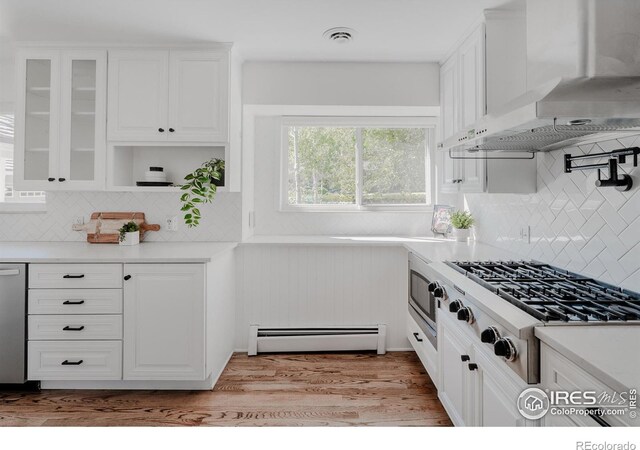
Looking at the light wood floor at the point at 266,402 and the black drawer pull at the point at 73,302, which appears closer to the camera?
the light wood floor at the point at 266,402

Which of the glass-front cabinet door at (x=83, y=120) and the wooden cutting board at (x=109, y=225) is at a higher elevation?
the glass-front cabinet door at (x=83, y=120)

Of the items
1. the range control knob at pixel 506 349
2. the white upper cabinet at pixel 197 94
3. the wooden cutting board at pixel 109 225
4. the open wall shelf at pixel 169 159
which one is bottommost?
the range control knob at pixel 506 349

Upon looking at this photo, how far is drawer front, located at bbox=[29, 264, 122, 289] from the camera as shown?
2.41m

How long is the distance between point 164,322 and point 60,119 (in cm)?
164

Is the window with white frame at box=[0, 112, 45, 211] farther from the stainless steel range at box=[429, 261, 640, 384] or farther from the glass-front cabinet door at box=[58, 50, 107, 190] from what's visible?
the stainless steel range at box=[429, 261, 640, 384]

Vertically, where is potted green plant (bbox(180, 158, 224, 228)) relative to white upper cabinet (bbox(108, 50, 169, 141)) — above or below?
below

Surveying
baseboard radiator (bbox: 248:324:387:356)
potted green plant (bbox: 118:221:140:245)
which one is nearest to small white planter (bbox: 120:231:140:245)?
potted green plant (bbox: 118:221:140:245)

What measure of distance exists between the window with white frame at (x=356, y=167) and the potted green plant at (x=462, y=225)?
Result: 22.1 inches

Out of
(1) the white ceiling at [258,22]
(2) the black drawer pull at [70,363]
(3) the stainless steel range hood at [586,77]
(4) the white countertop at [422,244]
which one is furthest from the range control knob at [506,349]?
(2) the black drawer pull at [70,363]

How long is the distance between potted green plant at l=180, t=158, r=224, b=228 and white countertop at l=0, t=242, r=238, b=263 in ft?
0.73

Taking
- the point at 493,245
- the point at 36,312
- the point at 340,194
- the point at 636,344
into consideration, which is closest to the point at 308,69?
the point at 340,194

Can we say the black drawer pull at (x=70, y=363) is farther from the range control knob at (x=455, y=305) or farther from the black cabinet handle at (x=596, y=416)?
the black cabinet handle at (x=596, y=416)

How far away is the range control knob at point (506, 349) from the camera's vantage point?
125 centimetres

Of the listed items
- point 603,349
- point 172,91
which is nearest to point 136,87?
point 172,91
